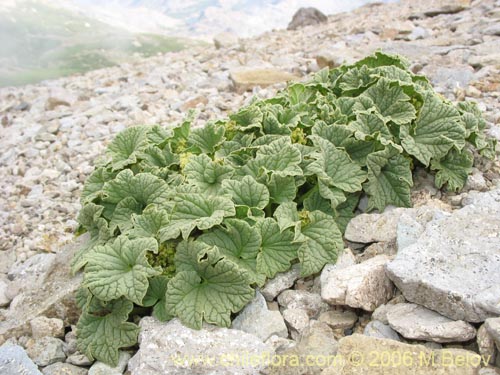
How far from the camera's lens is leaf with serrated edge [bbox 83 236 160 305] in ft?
11.5

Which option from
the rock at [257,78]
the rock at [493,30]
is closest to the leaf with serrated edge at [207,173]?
the rock at [257,78]

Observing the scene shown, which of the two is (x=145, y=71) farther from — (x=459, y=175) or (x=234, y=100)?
(x=459, y=175)

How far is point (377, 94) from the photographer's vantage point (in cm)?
470

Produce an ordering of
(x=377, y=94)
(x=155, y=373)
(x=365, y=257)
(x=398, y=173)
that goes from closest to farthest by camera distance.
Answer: (x=155, y=373) < (x=365, y=257) < (x=398, y=173) < (x=377, y=94)

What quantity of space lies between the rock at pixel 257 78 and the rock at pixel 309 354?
20.9 feet

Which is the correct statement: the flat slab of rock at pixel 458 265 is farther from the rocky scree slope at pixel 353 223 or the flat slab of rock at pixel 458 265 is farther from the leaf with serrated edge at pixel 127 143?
the leaf with serrated edge at pixel 127 143

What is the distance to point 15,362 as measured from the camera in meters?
3.52

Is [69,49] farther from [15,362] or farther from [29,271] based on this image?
[15,362]

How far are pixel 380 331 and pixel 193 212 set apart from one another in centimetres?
167

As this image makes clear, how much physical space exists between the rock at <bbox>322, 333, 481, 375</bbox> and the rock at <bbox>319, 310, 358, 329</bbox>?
1.36 ft

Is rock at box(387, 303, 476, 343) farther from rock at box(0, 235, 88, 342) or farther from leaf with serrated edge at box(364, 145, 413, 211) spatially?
rock at box(0, 235, 88, 342)

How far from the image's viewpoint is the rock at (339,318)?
3391 mm

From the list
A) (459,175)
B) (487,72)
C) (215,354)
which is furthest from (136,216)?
(487,72)

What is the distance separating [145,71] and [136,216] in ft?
32.4
